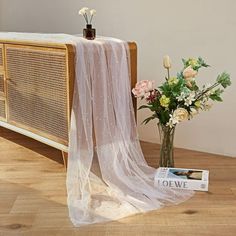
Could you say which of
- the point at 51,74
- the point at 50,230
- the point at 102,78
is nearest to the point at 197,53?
the point at 102,78

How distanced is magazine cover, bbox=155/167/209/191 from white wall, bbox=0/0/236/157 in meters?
0.55

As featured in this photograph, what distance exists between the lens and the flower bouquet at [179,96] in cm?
210

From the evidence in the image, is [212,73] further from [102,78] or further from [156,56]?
[102,78]

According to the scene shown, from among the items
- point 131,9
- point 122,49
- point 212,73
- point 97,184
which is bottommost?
point 97,184

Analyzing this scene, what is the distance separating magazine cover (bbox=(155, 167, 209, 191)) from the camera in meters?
2.06

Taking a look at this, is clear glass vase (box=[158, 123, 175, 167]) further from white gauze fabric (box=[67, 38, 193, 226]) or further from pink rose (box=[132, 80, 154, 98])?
pink rose (box=[132, 80, 154, 98])

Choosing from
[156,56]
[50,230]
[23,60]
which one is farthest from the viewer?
[156,56]

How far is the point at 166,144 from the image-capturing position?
89.1 inches

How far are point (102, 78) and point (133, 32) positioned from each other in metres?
0.70

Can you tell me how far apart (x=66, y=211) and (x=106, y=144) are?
1.64 feet

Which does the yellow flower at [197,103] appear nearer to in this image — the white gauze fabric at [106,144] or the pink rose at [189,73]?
the pink rose at [189,73]

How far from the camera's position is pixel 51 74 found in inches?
89.2

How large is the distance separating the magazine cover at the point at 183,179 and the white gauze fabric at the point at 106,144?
0.04 metres

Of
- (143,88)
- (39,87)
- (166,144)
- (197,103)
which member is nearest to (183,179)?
(166,144)
